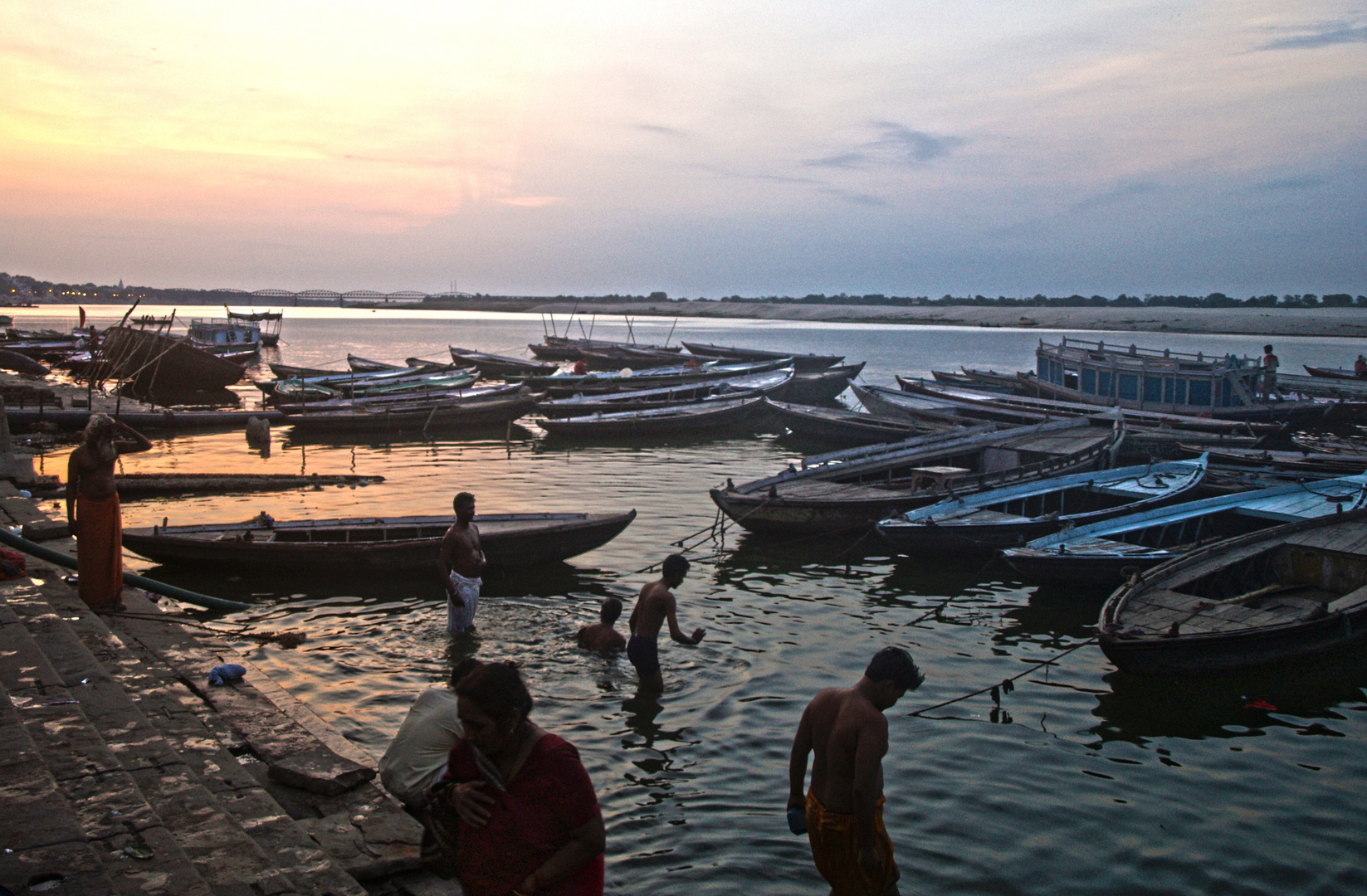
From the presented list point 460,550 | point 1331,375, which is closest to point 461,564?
point 460,550

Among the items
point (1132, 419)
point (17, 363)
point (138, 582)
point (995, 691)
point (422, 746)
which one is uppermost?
point (17, 363)

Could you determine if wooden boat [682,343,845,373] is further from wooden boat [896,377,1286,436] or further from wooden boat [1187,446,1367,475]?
wooden boat [1187,446,1367,475]

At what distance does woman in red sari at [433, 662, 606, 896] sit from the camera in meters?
3.05

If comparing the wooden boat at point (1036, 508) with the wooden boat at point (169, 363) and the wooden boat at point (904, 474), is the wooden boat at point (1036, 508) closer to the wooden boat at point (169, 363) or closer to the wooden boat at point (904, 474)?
the wooden boat at point (904, 474)

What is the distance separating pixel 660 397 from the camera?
33875 mm

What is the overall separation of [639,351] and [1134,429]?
31818 mm

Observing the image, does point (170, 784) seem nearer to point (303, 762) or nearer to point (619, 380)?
point (303, 762)

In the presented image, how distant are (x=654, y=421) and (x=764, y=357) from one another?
72.7 ft

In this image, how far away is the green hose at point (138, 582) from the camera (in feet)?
33.0

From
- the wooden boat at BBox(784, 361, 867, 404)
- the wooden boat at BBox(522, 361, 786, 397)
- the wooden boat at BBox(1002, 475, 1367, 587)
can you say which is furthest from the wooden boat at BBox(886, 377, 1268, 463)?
the wooden boat at BBox(522, 361, 786, 397)

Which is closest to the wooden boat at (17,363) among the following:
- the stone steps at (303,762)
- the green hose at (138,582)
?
the green hose at (138,582)

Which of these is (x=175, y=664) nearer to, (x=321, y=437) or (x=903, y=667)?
(x=903, y=667)

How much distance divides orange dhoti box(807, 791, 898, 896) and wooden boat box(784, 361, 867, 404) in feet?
112

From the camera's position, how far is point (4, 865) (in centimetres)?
399
